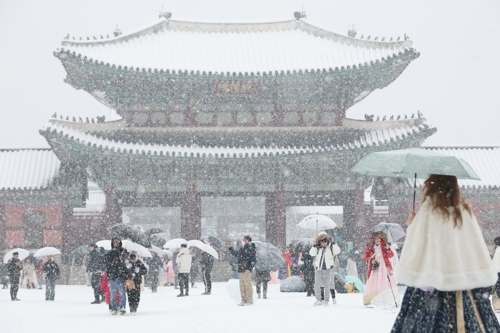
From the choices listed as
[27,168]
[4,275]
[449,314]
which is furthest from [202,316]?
[27,168]

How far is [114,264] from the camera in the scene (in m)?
13.8

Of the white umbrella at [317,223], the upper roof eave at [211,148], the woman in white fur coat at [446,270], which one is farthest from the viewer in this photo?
the upper roof eave at [211,148]

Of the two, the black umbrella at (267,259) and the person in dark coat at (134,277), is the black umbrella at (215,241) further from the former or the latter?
the person in dark coat at (134,277)

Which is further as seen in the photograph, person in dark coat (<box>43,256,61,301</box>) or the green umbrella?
person in dark coat (<box>43,256,61,301</box>)

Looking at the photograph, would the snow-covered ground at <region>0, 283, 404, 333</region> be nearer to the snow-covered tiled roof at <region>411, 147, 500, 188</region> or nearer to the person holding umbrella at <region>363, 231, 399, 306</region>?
the person holding umbrella at <region>363, 231, 399, 306</region>

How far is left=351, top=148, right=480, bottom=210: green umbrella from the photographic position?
7695 mm

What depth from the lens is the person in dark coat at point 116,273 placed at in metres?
13.8

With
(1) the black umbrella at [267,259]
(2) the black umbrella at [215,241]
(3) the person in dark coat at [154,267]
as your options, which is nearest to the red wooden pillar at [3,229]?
(3) the person in dark coat at [154,267]

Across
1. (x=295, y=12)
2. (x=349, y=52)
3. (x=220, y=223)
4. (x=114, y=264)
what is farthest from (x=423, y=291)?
(x=220, y=223)

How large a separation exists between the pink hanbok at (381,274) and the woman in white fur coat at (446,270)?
26.6 ft

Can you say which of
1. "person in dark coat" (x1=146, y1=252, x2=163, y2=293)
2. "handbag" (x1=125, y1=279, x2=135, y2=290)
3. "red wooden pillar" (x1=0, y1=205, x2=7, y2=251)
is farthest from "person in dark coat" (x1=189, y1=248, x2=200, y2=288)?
"handbag" (x1=125, y1=279, x2=135, y2=290)

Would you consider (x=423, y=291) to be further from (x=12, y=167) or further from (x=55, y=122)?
(x=12, y=167)

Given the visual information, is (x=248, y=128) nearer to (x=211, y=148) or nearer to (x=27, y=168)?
(x=211, y=148)

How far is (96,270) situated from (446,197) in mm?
12641
